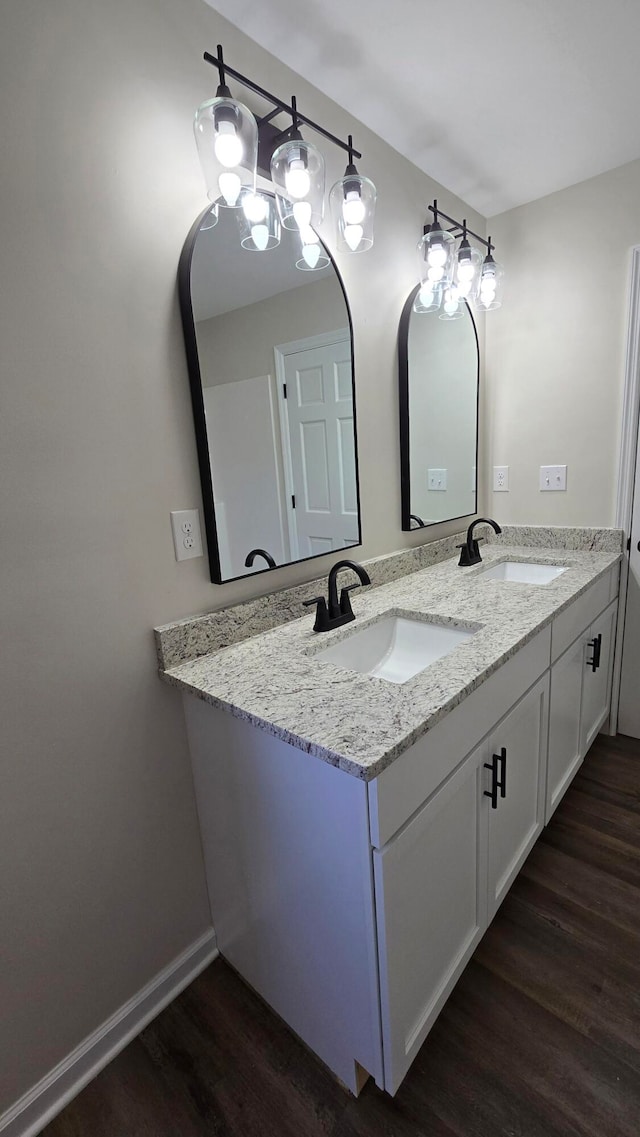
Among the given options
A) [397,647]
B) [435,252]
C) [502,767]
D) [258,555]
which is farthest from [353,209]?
[502,767]

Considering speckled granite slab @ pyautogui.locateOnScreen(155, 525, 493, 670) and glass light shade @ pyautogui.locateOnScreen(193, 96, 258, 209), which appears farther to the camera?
speckled granite slab @ pyautogui.locateOnScreen(155, 525, 493, 670)

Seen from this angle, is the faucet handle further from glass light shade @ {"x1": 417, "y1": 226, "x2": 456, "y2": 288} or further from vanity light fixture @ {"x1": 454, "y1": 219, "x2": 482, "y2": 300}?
vanity light fixture @ {"x1": 454, "y1": 219, "x2": 482, "y2": 300}

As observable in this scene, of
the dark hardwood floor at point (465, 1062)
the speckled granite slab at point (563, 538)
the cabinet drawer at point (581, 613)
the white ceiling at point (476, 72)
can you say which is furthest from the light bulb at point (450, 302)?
the dark hardwood floor at point (465, 1062)

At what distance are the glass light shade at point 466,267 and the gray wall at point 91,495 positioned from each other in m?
0.85

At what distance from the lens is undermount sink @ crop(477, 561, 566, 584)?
197 centimetres

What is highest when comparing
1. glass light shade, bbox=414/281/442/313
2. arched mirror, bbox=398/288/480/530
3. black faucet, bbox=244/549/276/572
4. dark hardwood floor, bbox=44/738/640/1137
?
Result: glass light shade, bbox=414/281/442/313

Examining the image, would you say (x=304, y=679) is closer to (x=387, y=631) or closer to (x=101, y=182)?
(x=387, y=631)

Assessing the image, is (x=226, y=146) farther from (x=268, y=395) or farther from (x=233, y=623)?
(x=233, y=623)

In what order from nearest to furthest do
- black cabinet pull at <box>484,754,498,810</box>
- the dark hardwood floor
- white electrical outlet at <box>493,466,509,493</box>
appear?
the dark hardwood floor < black cabinet pull at <box>484,754,498,810</box> < white electrical outlet at <box>493,466,509,493</box>

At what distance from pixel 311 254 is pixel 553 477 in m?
1.39

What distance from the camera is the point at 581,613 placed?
167 centimetres

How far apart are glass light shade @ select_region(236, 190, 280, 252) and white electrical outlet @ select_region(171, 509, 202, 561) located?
0.68 m

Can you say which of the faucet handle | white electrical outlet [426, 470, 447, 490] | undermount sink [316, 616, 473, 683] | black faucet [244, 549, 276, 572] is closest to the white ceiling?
white electrical outlet [426, 470, 447, 490]

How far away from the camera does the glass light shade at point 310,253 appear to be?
4.52ft
